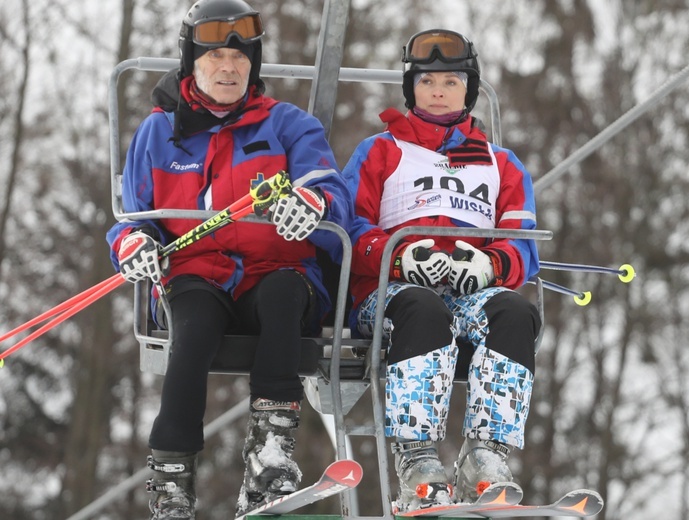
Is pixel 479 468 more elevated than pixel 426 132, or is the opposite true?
pixel 426 132

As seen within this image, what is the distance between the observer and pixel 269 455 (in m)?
3.89

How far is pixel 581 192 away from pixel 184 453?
14.9 m

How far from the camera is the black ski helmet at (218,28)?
4.29m

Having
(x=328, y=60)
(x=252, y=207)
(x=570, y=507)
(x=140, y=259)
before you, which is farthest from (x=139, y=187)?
(x=570, y=507)

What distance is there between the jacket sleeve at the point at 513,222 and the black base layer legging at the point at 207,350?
0.65 metres

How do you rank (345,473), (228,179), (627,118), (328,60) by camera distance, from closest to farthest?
(345,473) < (228,179) < (328,60) < (627,118)

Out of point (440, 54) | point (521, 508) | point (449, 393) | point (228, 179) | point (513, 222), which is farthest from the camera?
point (440, 54)

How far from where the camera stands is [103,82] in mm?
16438

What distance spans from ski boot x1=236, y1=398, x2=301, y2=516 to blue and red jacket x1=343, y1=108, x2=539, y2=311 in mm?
619

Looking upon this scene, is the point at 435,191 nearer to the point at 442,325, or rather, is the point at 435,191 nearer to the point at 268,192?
the point at 442,325

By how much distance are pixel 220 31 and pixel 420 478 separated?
1522 millimetres

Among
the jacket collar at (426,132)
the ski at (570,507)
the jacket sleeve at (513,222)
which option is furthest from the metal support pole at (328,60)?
the ski at (570,507)

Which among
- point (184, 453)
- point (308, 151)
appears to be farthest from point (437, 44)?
point (184, 453)

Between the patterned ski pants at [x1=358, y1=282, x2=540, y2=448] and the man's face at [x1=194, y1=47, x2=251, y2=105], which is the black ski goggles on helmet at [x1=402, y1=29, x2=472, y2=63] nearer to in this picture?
the man's face at [x1=194, y1=47, x2=251, y2=105]
